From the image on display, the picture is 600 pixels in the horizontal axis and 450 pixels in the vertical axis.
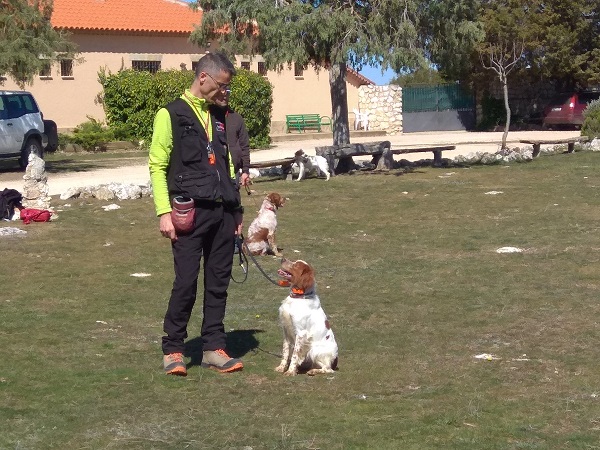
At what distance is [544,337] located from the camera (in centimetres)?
708

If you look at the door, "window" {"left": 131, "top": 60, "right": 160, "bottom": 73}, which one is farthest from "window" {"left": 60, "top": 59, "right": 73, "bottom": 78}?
the door

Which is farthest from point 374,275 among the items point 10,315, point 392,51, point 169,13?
point 169,13

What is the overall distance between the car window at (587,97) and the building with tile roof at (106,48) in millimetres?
9038

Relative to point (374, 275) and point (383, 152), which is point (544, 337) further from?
point (383, 152)

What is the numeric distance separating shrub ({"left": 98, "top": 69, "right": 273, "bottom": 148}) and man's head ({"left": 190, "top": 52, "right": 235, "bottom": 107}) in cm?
2465

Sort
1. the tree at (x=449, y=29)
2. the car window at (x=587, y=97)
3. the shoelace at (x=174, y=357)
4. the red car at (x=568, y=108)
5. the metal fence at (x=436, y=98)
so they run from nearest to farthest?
the shoelace at (x=174, y=357) < the tree at (x=449, y=29) < the red car at (x=568, y=108) < the car window at (x=587, y=97) < the metal fence at (x=436, y=98)

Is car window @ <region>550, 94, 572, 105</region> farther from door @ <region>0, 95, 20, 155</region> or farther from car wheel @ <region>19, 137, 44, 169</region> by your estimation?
door @ <region>0, 95, 20, 155</region>

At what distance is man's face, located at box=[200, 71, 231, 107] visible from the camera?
6.09 m

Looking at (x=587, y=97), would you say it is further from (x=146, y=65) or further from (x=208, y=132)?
(x=208, y=132)

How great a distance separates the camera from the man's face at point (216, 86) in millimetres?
6086

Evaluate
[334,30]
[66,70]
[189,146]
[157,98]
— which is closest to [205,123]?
[189,146]

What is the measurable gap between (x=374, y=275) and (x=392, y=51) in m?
11.3

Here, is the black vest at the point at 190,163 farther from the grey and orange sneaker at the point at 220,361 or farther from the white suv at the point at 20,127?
the white suv at the point at 20,127

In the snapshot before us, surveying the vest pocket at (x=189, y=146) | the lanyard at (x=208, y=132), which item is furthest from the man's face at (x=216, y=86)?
the vest pocket at (x=189, y=146)
